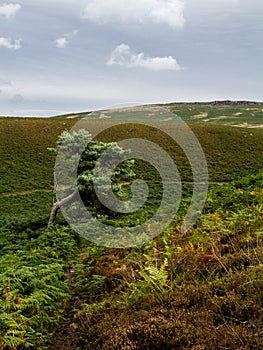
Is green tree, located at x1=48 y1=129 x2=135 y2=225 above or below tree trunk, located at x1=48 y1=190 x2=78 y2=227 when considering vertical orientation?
above

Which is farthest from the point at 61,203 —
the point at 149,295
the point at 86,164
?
the point at 149,295

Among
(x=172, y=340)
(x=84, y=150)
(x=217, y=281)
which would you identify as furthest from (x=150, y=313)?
(x=84, y=150)

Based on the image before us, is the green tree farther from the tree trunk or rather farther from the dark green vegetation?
the dark green vegetation

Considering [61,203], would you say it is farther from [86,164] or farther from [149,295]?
[149,295]

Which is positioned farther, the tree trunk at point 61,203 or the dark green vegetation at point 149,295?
the tree trunk at point 61,203

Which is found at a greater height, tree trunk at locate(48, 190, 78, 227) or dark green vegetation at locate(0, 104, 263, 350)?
dark green vegetation at locate(0, 104, 263, 350)

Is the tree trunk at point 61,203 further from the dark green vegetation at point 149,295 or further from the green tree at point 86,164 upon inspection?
the dark green vegetation at point 149,295

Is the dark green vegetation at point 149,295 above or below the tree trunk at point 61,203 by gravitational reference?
above

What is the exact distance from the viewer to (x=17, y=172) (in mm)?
37281

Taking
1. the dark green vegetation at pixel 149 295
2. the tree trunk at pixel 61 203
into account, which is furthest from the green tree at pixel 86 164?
the dark green vegetation at pixel 149 295

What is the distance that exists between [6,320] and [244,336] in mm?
2805

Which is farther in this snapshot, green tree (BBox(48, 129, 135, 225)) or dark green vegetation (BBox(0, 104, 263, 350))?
green tree (BBox(48, 129, 135, 225))

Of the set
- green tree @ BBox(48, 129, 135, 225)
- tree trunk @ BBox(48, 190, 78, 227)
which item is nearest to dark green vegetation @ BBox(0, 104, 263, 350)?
tree trunk @ BBox(48, 190, 78, 227)

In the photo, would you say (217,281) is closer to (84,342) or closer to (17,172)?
(84,342)
